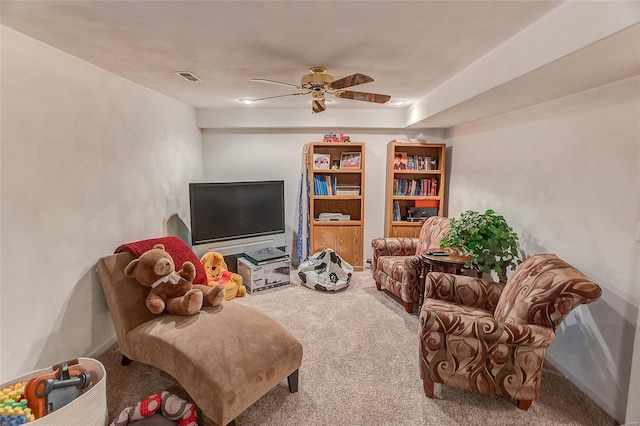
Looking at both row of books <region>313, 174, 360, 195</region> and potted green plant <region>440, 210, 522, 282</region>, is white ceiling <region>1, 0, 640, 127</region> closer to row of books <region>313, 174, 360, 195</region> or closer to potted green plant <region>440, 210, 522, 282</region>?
potted green plant <region>440, 210, 522, 282</region>

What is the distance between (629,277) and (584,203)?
56cm

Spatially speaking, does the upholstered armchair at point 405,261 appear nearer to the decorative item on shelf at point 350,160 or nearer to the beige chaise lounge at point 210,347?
the decorative item on shelf at point 350,160

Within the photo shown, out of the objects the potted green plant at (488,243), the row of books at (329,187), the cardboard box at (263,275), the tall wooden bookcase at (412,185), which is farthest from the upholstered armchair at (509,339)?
the row of books at (329,187)

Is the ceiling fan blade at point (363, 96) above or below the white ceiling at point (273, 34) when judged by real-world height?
below

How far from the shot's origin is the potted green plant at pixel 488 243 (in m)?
2.85

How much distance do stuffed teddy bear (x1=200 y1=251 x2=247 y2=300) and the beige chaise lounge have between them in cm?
124

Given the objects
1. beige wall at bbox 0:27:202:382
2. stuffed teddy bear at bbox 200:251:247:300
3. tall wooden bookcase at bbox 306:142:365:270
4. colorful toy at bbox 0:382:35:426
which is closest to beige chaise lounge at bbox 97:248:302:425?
beige wall at bbox 0:27:202:382

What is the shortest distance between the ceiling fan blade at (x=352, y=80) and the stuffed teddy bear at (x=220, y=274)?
7.91ft

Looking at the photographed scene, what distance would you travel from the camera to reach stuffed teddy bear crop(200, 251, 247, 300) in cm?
378

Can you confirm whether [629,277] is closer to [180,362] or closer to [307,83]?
[307,83]

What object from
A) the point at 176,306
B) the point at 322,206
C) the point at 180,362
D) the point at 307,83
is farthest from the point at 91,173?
the point at 322,206

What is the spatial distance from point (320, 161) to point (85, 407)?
361 centimetres

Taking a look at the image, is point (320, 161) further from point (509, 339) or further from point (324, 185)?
point (509, 339)

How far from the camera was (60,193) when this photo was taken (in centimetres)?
219
